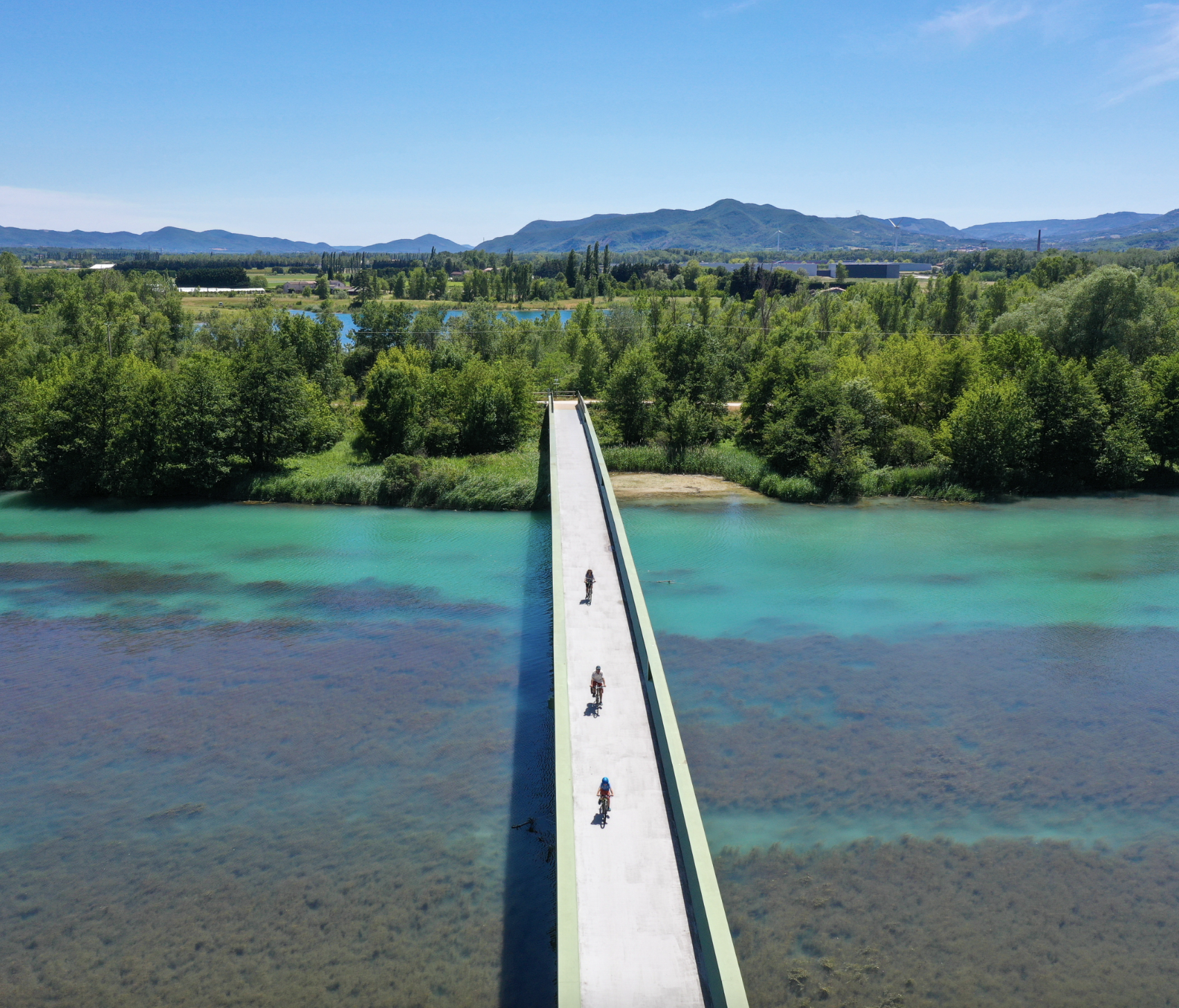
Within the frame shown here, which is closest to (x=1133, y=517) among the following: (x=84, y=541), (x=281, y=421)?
(x=281, y=421)

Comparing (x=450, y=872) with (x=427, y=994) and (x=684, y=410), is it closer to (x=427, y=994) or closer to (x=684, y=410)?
(x=427, y=994)

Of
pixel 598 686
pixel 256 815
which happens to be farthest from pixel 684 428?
pixel 256 815

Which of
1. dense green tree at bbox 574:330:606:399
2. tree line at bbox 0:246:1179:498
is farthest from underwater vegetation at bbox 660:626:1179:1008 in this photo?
dense green tree at bbox 574:330:606:399

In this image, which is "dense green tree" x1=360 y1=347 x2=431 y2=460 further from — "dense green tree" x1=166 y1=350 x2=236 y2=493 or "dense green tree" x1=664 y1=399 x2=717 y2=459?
"dense green tree" x1=664 y1=399 x2=717 y2=459

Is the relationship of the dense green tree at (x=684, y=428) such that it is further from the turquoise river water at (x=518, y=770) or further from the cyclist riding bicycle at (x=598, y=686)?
the cyclist riding bicycle at (x=598, y=686)

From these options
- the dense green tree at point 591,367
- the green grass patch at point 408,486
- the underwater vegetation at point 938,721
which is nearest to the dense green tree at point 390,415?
the green grass patch at point 408,486
